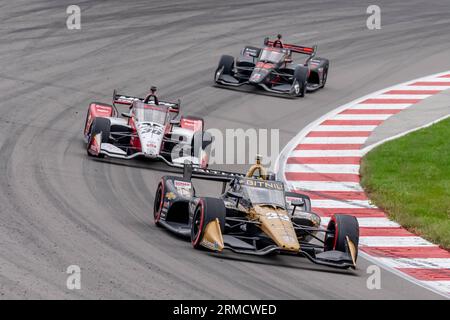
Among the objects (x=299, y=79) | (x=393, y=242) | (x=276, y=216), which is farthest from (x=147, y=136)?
(x=299, y=79)

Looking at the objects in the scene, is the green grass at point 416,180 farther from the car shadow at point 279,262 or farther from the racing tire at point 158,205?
the racing tire at point 158,205

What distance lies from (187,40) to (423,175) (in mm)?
13332

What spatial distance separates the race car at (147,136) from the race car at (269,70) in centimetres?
595

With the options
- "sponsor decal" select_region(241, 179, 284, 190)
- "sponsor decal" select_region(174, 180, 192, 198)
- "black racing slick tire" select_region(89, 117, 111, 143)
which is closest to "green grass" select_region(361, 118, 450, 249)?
"sponsor decal" select_region(241, 179, 284, 190)

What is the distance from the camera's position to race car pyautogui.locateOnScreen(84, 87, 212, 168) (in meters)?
21.5

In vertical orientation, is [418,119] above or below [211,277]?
above

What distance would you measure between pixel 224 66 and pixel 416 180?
8877 mm

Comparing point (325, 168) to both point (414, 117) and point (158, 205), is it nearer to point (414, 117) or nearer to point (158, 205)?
point (414, 117)

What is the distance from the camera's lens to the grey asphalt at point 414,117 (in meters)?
25.5

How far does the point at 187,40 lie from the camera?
Answer: 110ft

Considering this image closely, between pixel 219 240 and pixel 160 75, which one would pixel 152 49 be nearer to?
pixel 160 75

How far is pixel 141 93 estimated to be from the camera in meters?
27.8

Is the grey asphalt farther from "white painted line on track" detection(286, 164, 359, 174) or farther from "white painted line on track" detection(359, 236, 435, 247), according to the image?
"white painted line on track" detection(359, 236, 435, 247)
